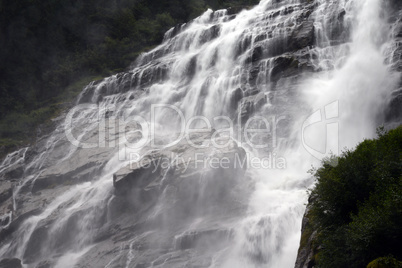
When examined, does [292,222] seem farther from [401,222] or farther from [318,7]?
[318,7]

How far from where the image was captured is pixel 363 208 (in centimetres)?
709

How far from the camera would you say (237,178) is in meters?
17.3

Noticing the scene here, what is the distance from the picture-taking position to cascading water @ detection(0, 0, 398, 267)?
1459cm

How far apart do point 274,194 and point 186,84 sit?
13.6 m

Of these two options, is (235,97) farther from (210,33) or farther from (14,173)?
(14,173)

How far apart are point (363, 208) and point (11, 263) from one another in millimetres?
15967

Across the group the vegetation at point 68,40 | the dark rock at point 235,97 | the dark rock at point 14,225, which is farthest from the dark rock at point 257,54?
the vegetation at point 68,40

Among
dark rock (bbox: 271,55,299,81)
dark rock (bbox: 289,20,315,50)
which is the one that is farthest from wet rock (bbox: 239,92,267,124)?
dark rock (bbox: 289,20,315,50)

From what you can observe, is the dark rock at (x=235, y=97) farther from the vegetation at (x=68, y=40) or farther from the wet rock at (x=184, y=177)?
the vegetation at (x=68, y=40)

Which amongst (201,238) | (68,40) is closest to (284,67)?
(201,238)

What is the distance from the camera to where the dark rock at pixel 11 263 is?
16891mm

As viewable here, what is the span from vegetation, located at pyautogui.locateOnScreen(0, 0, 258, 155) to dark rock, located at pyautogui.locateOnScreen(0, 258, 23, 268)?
19.9 meters

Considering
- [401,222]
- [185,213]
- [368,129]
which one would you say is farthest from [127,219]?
[401,222]

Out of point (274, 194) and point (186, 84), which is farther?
point (186, 84)
